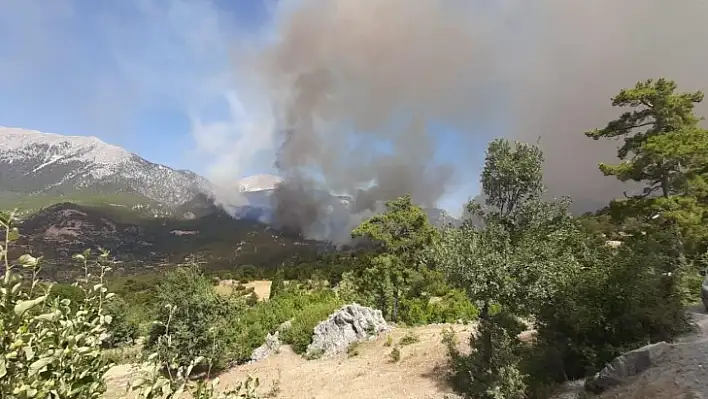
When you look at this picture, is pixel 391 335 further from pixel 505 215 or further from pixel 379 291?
pixel 505 215

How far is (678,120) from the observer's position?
21797mm

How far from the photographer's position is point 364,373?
19.7 m

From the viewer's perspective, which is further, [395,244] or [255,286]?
[255,286]

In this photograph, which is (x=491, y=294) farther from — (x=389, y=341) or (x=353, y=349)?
(x=353, y=349)

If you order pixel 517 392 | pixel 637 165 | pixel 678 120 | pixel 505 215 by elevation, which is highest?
pixel 678 120

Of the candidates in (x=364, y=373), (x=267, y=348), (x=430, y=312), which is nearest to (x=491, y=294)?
(x=364, y=373)

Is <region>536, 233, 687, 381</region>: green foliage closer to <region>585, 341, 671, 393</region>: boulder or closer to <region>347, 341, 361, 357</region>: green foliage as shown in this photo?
<region>585, 341, 671, 393</region>: boulder

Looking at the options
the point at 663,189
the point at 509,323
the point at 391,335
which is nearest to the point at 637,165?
the point at 663,189

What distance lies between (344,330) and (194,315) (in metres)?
8.25

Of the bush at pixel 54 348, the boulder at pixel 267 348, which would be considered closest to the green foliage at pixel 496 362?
the bush at pixel 54 348

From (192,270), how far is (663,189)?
24.1 m

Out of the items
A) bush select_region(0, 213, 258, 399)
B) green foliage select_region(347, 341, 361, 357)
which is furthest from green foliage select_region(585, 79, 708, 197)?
bush select_region(0, 213, 258, 399)

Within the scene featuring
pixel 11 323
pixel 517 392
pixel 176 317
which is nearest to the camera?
pixel 11 323

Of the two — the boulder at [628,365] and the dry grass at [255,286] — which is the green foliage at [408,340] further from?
the dry grass at [255,286]
